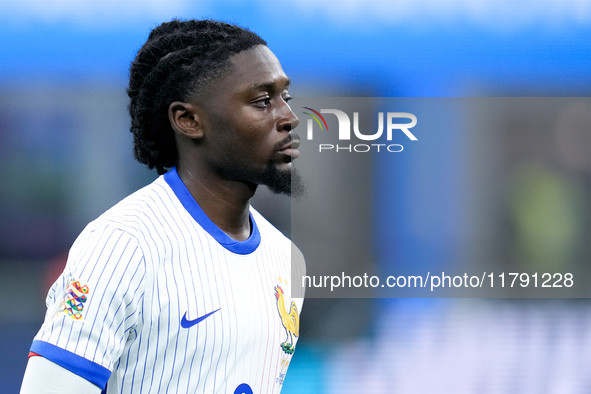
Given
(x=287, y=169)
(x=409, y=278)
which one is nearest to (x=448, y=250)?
(x=409, y=278)

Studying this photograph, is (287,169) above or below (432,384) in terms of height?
above

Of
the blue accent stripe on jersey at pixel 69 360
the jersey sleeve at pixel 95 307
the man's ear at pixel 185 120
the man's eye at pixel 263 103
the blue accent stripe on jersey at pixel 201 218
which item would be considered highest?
the man's eye at pixel 263 103

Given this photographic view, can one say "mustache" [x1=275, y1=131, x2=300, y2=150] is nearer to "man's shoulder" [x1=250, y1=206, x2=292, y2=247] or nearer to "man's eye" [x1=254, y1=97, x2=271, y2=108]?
"man's eye" [x1=254, y1=97, x2=271, y2=108]

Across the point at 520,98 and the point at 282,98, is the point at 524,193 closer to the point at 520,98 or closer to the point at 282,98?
the point at 520,98

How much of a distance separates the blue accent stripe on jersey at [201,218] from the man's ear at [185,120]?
11 cm

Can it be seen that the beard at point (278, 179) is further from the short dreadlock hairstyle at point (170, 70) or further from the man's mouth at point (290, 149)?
the short dreadlock hairstyle at point (170, 70)

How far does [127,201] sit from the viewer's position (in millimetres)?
Answer: 1536

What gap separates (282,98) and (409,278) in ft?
5.49

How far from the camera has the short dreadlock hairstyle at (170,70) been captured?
1.66 metres

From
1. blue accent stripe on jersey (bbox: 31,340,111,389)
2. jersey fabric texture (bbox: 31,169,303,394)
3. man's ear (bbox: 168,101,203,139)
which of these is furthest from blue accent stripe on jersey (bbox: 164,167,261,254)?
blue accent stripe on jersey (bbox: 31,340,111,389)

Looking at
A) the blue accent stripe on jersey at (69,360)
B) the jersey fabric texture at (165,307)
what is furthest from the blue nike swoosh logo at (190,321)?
the blue accent stripe on jersey at (69,360)

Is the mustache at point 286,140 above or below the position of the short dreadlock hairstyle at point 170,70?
below

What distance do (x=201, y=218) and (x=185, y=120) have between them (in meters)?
0.27

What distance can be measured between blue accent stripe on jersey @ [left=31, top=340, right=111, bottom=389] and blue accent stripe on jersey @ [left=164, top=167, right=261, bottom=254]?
44 centimetres
